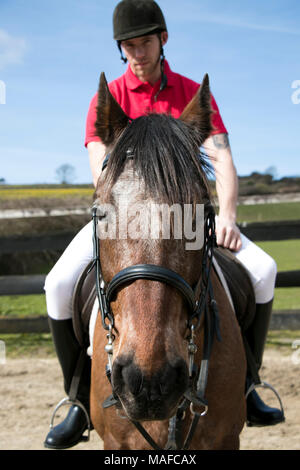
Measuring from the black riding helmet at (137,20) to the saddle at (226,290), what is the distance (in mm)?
1087

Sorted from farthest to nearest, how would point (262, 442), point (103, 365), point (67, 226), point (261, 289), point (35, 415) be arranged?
point (67, 226) < point (35, 415) < point (262, 442) < point (261, 289) < point (103, 365)

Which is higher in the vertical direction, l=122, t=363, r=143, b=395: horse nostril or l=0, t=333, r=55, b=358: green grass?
l=122, t=363, r=143, b=395: horse nostril

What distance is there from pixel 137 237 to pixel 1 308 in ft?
21.5

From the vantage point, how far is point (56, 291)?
2.37 meters

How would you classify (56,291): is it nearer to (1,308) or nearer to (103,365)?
(103,365)

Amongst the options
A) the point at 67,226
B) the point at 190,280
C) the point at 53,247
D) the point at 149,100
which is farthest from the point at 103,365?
the point at 67,226

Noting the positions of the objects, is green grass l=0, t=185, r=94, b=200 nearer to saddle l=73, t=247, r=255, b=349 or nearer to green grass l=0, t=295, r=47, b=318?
green grass l=0, t=295, r=47, b=318

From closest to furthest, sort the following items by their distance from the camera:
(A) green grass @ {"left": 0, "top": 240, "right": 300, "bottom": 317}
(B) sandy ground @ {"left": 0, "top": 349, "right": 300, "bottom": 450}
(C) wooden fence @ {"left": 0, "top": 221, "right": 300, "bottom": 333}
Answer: (B) sandy ground @ {"left": 0, "top": 349, "right": 300, "bottom": 450}, (C) wooden fence @ {"left": 0, "top": 221, "right": 300, "bottom": 333}, (A) green grass @ {"left": 0, "top": 240, "right": 300, "bottom": 317}

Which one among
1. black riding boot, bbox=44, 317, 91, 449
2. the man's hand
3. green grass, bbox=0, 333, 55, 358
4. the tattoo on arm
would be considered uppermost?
the tattoo on arm

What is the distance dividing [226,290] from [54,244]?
392cm

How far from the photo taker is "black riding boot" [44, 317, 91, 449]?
2.56 meters

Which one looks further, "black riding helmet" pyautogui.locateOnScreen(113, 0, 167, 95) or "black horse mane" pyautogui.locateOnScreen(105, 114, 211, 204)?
"black riding helmet" pyautogui.locateOnScreen(113, 0, 167, 95)

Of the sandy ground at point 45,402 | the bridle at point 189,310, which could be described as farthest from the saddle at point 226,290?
the sandy ground at point 45,402

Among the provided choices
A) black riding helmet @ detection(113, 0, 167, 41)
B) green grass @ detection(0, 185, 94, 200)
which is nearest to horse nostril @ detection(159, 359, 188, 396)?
black riding helmet @ detection(113, 0, 167, 41)
